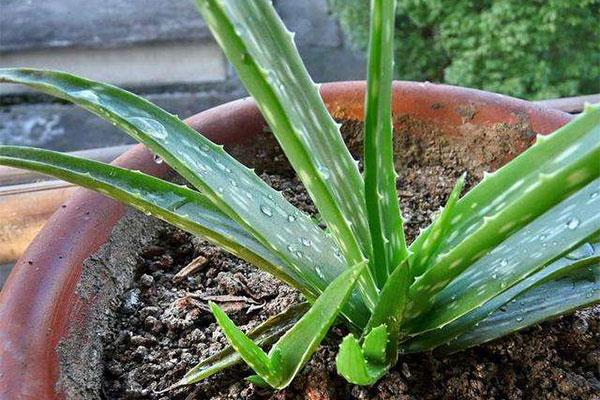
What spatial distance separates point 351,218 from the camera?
1.51ft

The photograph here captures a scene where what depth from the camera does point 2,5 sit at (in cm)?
147

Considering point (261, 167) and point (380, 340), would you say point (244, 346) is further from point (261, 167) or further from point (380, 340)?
point (261, 167)

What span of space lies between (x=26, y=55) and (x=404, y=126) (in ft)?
3.27

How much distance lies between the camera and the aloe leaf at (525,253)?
42 cm

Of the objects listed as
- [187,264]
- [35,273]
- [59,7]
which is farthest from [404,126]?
[59,7]

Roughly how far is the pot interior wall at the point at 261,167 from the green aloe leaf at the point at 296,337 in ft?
0.51

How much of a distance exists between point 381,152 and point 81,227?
279 mm

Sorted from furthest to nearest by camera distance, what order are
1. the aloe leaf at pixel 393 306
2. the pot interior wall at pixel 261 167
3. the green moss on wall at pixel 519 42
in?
the green moss on wall at pixel 519 42, the pot interior wall at pixel 261 167, the aloe leaf at pixel 393 306

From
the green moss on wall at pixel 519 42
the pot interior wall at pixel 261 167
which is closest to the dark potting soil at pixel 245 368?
the pot interior wall at pixel 261 167

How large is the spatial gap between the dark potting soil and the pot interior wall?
0.01m

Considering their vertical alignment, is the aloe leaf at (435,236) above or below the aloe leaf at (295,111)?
below

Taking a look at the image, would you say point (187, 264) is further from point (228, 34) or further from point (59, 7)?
point (59, 7)

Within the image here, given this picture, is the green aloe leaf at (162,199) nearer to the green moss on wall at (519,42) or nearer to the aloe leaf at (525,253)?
the aloe leaf at (525,253)

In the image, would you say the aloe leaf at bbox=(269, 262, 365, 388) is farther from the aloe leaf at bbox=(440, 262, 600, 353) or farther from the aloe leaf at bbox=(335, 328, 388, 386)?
the aloe leaf at bbox=(440, 262, 600, 353)
